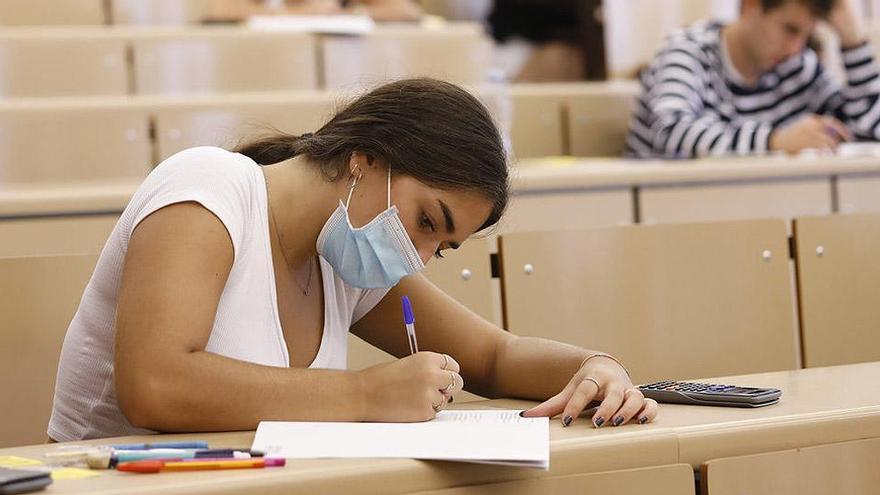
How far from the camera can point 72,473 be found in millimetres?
Result: 1067

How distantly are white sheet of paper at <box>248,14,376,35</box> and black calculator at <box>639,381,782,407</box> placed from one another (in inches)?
91.6

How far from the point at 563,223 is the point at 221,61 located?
1.24 metres

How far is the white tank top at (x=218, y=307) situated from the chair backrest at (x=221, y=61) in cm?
206

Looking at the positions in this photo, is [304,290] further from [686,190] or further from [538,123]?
[538,123]

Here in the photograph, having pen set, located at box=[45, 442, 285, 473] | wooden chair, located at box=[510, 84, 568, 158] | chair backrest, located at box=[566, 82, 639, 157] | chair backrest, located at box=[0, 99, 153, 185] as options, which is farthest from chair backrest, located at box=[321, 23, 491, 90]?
pen set, located at box=[45, 442, 285, 473]

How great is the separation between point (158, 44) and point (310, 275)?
2046mm

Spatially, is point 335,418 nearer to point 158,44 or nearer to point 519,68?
point 158,44

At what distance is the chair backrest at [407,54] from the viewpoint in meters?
3.60

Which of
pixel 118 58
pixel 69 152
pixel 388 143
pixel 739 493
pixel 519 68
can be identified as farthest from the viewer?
pixel 519 68

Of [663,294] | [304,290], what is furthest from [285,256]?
[663,294]

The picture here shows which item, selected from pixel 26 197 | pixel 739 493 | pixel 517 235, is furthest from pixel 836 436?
pixel 26 197

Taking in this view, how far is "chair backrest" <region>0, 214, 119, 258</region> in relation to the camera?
2.27 meters

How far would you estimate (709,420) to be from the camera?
1.27 metres

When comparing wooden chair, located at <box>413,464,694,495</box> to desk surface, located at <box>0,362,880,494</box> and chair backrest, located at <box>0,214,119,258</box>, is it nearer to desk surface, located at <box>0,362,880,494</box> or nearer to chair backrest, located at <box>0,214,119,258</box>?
desk surface, located at <box>0,362,880,494</box>
